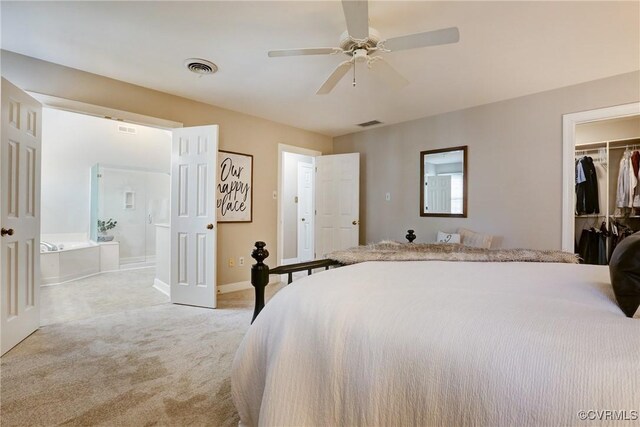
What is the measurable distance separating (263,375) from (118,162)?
6299mm

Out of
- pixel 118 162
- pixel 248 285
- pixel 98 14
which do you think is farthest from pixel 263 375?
pixel 118 162

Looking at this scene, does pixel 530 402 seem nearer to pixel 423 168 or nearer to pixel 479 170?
pixel 479 170

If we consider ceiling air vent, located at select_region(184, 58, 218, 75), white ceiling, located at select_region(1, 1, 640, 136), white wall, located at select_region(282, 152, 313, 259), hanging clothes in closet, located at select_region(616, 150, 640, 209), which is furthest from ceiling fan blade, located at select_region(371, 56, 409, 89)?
white wall, located at select_region(282, 152, 313, 259)

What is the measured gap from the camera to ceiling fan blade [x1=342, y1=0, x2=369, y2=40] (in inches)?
59.2

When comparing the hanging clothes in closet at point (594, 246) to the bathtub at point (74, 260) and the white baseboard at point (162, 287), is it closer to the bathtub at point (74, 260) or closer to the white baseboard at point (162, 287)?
the white baseboard at point (162, 287)

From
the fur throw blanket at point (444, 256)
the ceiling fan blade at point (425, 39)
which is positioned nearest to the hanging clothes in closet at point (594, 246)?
the fur throw blanket at point (444, 256)

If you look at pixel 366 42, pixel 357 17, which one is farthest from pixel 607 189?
pixel 357 17

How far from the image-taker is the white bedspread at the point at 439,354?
0.61 m

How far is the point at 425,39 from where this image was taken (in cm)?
176

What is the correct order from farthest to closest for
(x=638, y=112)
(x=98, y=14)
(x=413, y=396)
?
1. (x=638, y=112)
2. (x=98, y=14)
3. (x=413, y=396)

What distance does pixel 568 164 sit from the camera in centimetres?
304

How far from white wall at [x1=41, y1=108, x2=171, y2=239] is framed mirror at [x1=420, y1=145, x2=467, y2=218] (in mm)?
4401

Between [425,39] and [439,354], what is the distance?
1763mm

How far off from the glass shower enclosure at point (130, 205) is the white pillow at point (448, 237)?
5.59 metres
